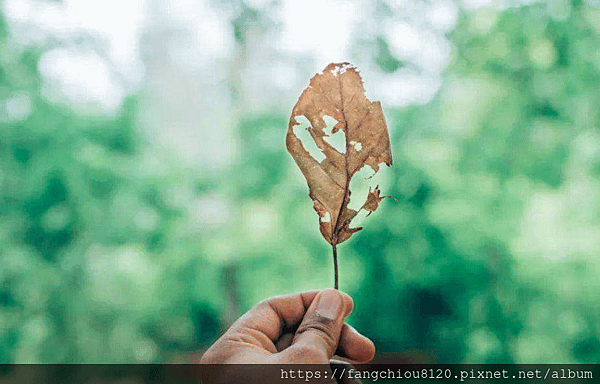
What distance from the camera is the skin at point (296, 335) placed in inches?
18.9

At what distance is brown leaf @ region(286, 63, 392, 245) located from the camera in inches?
19.3

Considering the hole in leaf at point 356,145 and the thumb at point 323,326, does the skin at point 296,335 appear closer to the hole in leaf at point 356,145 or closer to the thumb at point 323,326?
the thumb at point 323,326

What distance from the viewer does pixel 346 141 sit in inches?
19.7

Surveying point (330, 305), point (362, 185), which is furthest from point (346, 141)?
point (362, 185)

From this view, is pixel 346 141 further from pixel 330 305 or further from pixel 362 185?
pixel 362 185

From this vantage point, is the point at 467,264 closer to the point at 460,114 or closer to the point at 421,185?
the point at 421,185

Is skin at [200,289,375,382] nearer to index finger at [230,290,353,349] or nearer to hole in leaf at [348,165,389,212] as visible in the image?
index finger at [230,290,353,349]

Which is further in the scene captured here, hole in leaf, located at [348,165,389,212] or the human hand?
hole in leaf, located at [348,165,389,212]

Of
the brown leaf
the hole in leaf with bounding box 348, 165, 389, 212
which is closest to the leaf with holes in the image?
the brown leaf

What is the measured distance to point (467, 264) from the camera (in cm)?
272

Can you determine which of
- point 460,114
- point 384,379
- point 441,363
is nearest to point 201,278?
point 384,379

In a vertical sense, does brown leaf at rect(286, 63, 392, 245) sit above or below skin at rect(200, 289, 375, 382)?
above

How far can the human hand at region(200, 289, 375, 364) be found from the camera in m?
0.48

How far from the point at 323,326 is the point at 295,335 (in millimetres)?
38
